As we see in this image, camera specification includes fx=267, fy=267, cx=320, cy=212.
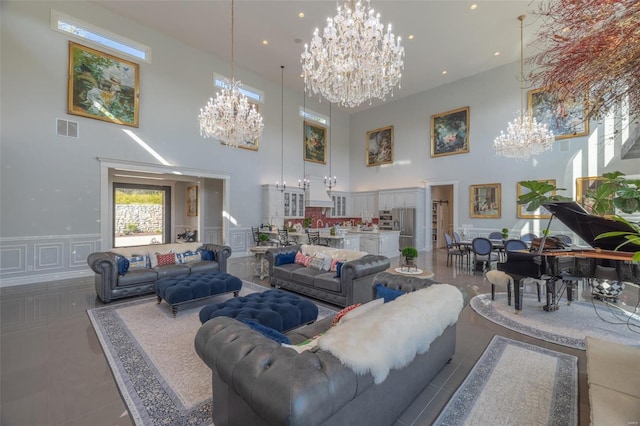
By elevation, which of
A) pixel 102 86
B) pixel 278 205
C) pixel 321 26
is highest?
pixel 321 26

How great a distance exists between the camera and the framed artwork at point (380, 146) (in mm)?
11922

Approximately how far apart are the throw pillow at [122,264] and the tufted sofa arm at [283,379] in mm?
3893

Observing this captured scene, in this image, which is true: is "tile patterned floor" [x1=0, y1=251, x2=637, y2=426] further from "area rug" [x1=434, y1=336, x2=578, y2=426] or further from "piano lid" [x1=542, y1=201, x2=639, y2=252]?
"piano lid" [x1=542, y1=201, x2=639, y2=252]

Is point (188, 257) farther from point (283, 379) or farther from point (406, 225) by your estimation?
point (406, 225)

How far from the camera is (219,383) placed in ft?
5.89

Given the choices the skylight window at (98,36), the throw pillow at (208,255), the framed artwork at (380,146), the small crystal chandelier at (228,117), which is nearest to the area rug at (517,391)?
the throw pillow at (208,255)

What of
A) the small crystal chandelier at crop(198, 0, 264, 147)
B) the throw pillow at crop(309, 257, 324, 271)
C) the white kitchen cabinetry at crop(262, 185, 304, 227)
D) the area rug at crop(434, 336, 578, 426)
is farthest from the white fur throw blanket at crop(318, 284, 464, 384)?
the white kitchen cabinetry at crop(262, 185, 304, 227)

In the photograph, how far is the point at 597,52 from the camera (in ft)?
5.20

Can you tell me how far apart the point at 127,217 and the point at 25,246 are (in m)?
5.33

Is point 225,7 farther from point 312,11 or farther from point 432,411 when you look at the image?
point 432,411

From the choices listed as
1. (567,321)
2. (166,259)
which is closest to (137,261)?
(166,259)

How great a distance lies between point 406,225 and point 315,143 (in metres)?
5.31

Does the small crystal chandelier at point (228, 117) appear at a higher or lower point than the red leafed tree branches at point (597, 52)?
higher

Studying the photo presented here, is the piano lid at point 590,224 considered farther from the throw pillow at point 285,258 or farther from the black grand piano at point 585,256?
the throw pillow at point 285,258
